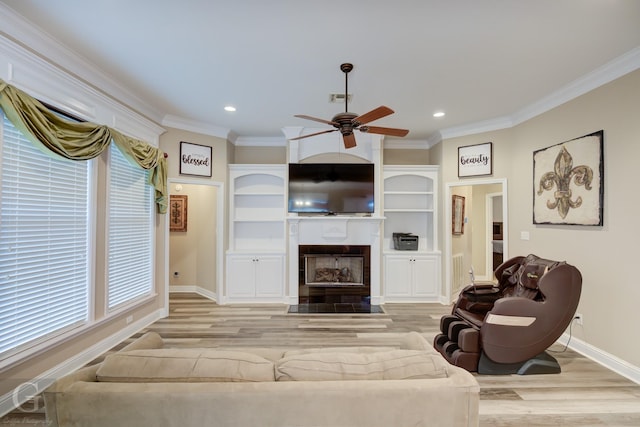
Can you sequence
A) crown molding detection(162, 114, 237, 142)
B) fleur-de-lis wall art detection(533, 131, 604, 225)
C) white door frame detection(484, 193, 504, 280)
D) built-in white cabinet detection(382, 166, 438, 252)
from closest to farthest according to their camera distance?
fleur-de-lis wall art detection(533, 131, 604, 225), crown molding detection(162, 114, 237, 142), built-in white cabinet detection(382, 166, 438, 252), white door frame detection(484, 193, 504, 280)

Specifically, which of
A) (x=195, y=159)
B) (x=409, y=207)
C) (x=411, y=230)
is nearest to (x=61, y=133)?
(x=195, y=159)

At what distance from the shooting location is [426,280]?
4910mm

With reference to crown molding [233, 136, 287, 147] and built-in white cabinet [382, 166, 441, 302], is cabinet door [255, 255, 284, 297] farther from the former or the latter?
crown molding [233, 136, 287, 147]

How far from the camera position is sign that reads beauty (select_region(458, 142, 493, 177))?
444cm

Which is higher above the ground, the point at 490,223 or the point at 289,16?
Answer: the point at 289,16

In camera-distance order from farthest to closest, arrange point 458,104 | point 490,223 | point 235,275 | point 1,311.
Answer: point 490,223 → point 235,275 → point 458,104 → point 1,311

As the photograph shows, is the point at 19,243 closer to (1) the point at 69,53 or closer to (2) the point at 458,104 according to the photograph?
(1) the point at 69,53

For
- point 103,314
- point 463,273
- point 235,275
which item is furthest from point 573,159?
point 103,314

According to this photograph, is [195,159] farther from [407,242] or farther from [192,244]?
[407,242]

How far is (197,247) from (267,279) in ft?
5.73

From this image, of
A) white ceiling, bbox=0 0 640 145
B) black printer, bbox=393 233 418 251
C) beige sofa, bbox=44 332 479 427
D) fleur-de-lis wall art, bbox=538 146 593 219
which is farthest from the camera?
black printer, bbox=393 233 418 251

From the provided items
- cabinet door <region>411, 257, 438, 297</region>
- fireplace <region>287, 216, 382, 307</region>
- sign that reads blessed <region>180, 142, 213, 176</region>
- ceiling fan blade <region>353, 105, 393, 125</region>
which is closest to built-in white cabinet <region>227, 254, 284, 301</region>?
fireplace <region>287, 216, 382, 307</region>

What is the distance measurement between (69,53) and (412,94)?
11.3 feet

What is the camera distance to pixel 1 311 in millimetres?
2146
